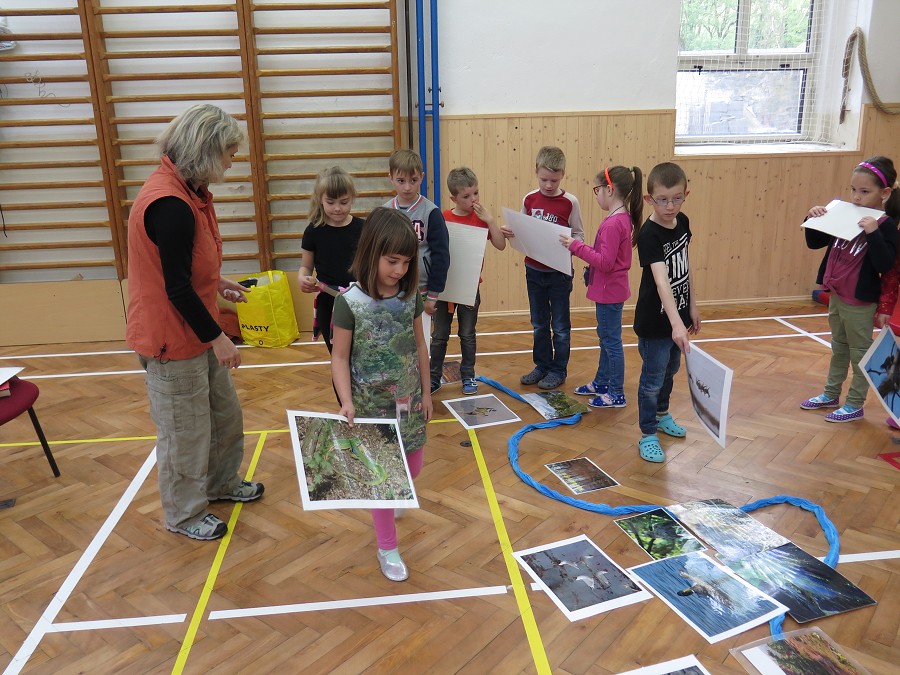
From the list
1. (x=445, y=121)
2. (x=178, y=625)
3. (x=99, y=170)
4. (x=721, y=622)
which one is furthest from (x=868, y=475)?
(x=99, y=170)

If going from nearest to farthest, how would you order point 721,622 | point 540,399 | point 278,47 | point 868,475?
point 721,622
point 868,475
point 540,399
point 278,47

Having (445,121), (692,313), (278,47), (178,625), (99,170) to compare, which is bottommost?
(178,625)

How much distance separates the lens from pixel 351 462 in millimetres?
2078

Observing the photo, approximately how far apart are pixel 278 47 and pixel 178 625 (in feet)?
14.5

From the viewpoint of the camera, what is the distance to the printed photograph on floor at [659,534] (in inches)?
97.3

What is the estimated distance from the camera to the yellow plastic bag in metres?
5.10

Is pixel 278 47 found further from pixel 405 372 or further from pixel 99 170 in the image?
pixel 405 372

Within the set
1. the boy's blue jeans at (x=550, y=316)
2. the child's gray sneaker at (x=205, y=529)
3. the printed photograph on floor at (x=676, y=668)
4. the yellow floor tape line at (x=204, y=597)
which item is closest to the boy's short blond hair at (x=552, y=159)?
the boy's blue jeans at (x=550, y=316)

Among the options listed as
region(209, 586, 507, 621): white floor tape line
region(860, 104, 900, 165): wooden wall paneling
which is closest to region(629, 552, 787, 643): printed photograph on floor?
region(209, 586, 507, 621): white floor tape line

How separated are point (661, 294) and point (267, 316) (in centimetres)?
317

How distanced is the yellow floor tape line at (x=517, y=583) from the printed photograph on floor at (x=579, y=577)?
4cm

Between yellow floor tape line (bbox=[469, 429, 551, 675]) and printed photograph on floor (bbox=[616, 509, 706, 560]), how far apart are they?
455 millimetres

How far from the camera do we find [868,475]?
301 centimetres

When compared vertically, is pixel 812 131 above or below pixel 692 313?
above
